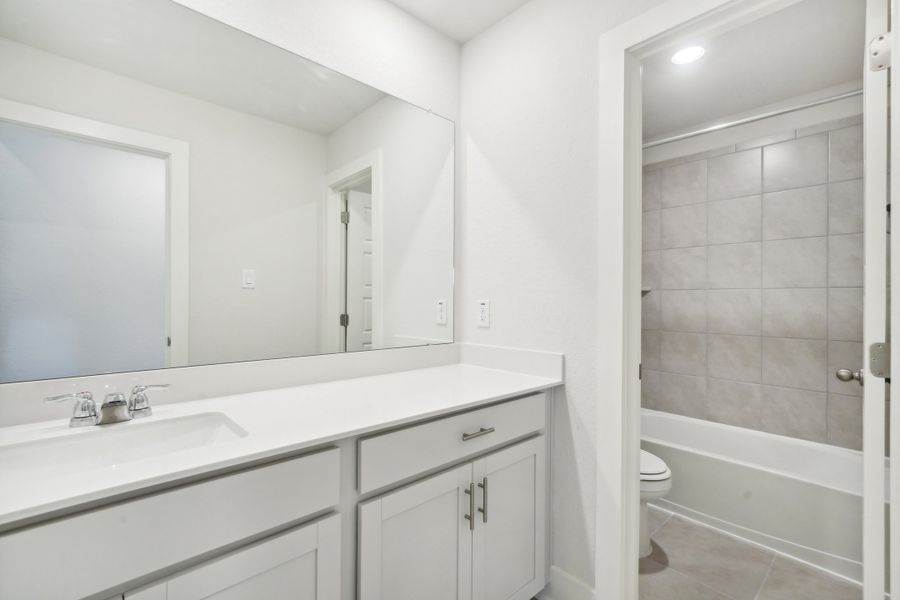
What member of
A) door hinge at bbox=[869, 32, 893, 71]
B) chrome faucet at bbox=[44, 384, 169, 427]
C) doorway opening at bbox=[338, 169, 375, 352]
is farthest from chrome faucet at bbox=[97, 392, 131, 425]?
door hinge at bbox=[869, 32, 893, 71]

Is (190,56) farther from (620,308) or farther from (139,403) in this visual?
(620,308)

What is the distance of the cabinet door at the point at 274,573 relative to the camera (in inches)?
29.3

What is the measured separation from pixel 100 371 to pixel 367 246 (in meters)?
0.91

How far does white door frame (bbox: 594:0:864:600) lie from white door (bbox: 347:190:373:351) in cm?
88

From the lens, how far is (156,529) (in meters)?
0.72

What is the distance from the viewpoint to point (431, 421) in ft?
3.73

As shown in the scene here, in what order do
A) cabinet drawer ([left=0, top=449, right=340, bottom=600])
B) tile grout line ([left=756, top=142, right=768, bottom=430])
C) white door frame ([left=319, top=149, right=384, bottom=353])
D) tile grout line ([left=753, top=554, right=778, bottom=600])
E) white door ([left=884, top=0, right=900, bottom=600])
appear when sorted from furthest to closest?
tile grout line ([left=756, top=142, right=768, bottom=430]), tile grout line ([left=753, top=554, right=778, bottom=600]), white door frame ([left=319, top=149, right=384, bottom=353]), white door ([left=884, top=0, right=900, bottom=600]), cabinet drawer ([left=0, top=449, right=340, bottom=600])

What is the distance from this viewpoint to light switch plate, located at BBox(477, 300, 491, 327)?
180 centimetres

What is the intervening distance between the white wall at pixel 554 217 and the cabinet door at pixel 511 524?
4.4 inches

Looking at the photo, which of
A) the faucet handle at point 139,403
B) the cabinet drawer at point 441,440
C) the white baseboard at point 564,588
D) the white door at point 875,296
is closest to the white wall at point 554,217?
Result: the white baseboard at point 564,588

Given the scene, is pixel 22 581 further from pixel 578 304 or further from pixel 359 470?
pixel 578 304

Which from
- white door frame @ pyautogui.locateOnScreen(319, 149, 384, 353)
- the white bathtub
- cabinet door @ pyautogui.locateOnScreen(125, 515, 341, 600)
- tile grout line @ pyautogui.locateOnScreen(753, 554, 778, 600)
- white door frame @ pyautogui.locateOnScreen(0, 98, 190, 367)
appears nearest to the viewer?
cabinet door @ pyautogui.locateOnScreen(125, 515, 341, 600)

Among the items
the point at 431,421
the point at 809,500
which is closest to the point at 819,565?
the point at 809,500

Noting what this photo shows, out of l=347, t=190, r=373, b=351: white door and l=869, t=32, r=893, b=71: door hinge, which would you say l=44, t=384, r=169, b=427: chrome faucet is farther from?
l=869, t=32, r=893, b=71: door hinge
